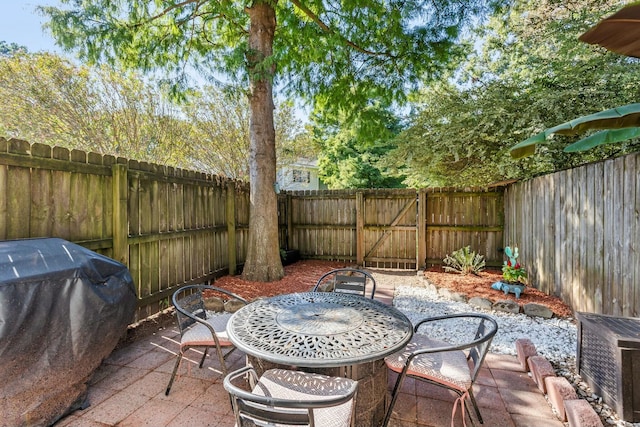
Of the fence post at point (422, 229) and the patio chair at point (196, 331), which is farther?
Answer: the fence post at point (422, 229)

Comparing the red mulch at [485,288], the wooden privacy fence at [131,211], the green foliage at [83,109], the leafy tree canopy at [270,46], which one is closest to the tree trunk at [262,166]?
the leafy tree canopy at [270,46]

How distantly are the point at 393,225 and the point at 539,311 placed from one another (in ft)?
11.4

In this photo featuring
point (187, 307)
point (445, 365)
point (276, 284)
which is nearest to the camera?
point (445, 365)

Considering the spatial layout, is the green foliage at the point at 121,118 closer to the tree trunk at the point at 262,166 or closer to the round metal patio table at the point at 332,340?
the tree trunk at the point at 262,166

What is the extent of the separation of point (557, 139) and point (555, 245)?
2066 millimetres

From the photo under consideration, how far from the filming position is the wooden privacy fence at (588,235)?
8.78 feet

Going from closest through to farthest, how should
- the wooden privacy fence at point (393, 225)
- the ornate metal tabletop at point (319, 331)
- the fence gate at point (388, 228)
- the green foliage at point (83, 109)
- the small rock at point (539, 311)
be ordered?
the ornate metal tabletop at point (319, 331) < the small rock at point (539, 311) < the wooden privacy fence at point (393, 225) < the fence gate at point (388, 228) < the green foliage at point (83, 109)

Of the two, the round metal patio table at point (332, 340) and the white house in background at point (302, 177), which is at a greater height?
the white house in background at point (302, 177)

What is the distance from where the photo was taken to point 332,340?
168 centimetres

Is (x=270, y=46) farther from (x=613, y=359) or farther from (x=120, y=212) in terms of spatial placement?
(x=613, y=359)

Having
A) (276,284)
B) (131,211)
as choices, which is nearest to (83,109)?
(131,211)

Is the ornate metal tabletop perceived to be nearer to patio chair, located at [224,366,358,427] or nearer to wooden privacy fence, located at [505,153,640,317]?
patio chair, located at [224,366,358,427]

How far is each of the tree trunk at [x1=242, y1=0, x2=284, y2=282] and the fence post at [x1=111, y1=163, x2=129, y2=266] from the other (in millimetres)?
2077

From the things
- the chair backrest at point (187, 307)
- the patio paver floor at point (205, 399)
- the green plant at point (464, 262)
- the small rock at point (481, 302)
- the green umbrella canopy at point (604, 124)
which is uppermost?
the green umbrella canopy at point (604, 124)
